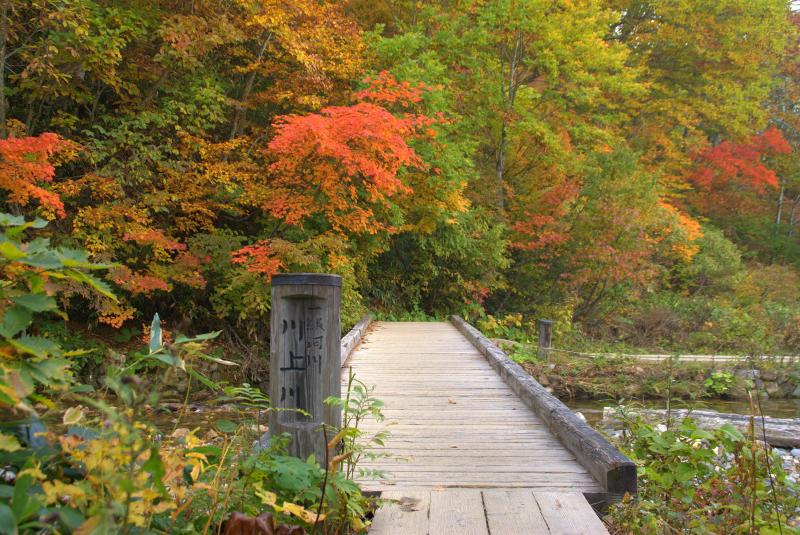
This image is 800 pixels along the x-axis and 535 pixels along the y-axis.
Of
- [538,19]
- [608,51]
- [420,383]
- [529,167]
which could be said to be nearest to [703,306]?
[529,167]

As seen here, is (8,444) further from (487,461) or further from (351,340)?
(351,340)

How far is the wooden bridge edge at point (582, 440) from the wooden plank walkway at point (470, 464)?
0.07 metres

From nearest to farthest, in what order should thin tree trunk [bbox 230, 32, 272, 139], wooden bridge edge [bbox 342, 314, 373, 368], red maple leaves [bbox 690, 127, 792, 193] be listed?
1. wooden bridge edge [bbox 342, 314, 373, 368]
2. thin tree trunk [bbox 230, 32, 272, 139]
3. red maple leaves [bbox 690, 127, 792, 193]

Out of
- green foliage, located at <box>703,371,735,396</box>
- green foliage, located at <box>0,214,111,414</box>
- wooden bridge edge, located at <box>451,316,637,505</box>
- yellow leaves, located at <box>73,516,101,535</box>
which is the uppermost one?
green foliage, located at <box>0,214,111,414</box>

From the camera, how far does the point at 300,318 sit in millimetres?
2801

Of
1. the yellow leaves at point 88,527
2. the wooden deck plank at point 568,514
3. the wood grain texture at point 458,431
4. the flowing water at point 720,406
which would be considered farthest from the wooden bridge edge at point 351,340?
the yellow leaves at point 88,527

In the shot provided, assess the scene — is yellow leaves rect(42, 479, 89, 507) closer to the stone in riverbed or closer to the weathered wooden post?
the weathered wooden post

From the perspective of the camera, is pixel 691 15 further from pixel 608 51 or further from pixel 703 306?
pixel 703 306

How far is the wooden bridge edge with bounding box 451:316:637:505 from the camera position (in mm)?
2996

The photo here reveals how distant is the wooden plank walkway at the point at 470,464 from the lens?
271 cm

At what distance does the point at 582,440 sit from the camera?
11.6 feet

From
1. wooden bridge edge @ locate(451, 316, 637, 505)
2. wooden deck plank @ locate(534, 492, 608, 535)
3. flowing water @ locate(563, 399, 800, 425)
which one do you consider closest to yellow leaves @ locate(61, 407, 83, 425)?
wooden deck plank @ locate(534, 492, 608, 535)

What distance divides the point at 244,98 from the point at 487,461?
9.86m

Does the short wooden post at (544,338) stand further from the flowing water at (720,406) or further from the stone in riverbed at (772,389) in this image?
the stone in riverbed at (772,389)
